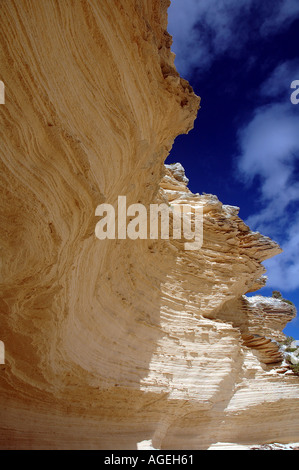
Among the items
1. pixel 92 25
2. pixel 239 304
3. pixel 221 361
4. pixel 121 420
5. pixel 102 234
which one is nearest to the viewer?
pixel 92 25

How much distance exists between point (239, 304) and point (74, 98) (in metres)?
11.9

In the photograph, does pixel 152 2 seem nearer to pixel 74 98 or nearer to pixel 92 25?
pixel 92 25

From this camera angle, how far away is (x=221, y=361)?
1075 centimetres

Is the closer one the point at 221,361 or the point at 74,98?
the point at 74,98

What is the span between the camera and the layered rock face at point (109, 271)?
14.6ft

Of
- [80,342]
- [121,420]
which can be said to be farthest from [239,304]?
[80,342]

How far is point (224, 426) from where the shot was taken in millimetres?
10109

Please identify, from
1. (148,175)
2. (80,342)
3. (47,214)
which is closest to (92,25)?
(47,214)

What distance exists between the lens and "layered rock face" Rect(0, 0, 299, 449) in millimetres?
4465

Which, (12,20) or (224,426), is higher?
(12,20)

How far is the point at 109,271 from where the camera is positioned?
347 inches

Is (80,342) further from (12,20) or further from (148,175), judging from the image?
(12,20)

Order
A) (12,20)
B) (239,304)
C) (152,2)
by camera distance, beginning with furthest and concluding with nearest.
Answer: (239,304) → (152,2) → (12,20)
